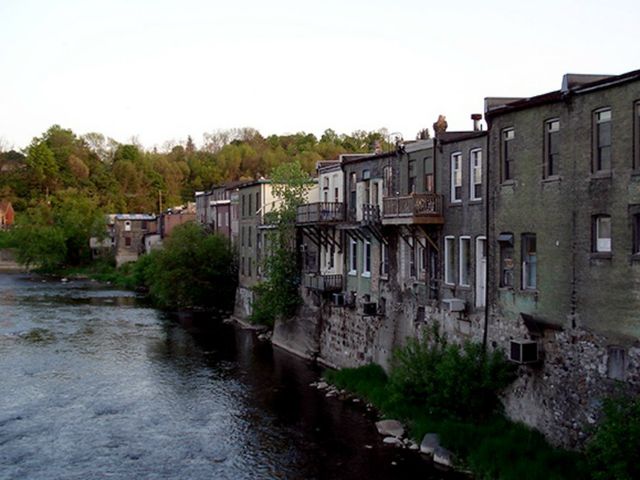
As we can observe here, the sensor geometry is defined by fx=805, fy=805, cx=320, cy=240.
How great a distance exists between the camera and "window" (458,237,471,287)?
90.1 ft

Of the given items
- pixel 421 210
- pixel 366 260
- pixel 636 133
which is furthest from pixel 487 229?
pixel 366 260

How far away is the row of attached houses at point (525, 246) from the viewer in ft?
65.8

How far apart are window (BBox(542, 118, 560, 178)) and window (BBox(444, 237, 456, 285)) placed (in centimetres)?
624

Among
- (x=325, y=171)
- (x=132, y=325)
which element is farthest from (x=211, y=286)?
(x=325, y=171)

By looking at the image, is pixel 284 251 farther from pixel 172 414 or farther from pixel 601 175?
pixel 601 175

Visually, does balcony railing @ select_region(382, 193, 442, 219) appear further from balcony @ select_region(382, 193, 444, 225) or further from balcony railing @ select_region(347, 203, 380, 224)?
balcony railing @ select_region(347, 203, 380, 224)

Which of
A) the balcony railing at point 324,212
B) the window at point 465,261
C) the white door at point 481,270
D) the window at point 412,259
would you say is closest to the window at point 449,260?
the window at point 465,261

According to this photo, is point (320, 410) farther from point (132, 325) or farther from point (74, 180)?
point (74, 180)

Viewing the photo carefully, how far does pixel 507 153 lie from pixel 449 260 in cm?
546

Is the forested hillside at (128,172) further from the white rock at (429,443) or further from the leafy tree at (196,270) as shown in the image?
the white rock at (429,443)

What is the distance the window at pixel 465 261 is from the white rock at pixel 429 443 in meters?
5.54

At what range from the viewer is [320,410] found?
3008 centimetres

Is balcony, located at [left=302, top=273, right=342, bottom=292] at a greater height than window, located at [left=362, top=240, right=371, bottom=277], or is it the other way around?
window, located at [left=362, top=240, right=371, bottom=277]

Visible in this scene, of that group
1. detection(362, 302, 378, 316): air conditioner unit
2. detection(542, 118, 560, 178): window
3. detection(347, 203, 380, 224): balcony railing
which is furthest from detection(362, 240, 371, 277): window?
detection(542, 118, 560, 178): window
